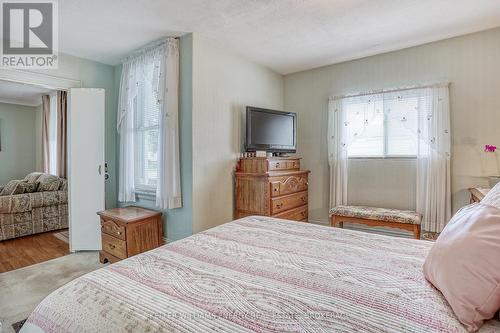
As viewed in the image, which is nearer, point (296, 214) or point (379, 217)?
point (379, 217)

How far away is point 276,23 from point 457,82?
7.39ft

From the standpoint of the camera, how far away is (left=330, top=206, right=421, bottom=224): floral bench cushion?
116 inches

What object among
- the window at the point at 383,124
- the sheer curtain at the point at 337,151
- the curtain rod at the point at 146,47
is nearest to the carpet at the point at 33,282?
the curtain rod at the point at 146,47

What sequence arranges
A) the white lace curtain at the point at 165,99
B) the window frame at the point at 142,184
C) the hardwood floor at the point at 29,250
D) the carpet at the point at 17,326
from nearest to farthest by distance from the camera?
the carpet at the point at 17,326, the hardwood floor at the point at 29,250, the white lace curtain at the point at 165,99, the window frame at the point at 142,184

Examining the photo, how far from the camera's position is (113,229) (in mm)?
2826

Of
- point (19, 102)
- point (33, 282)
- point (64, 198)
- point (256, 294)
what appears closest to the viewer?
point (256, 294)

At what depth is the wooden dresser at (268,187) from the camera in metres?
3.16

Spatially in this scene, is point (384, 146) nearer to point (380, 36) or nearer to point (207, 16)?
point (380, 36)

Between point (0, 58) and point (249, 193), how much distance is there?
10.6 feet

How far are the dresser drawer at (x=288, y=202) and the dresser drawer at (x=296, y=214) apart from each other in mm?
58

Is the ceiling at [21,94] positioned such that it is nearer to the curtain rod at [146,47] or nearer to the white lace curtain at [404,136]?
the curtain rod at [146,47]

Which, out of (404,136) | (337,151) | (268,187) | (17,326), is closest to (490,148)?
(404,136)

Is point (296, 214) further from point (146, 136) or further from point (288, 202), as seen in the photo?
point (146, 136)

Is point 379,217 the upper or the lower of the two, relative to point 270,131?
Answer: lower
